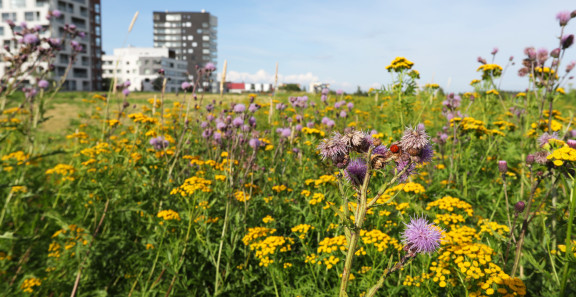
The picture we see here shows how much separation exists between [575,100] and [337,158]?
16887mm

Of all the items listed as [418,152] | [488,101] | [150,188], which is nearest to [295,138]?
[150,188]

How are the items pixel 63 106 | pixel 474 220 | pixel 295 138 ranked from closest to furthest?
1. pixel 474 220
2. pixel 295 138
3. pixel 63 106

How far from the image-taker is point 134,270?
272 cm

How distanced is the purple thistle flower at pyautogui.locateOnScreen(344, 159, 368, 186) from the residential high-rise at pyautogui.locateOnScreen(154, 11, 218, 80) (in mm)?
99611

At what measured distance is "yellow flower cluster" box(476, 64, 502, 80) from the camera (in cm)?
418

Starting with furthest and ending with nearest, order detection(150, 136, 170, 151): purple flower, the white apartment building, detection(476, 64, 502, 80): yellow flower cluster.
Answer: the white apartment building → detection(476, 64, 502, 80): yellow flower cluster → detection(150, 136, 170, 151): purple flower

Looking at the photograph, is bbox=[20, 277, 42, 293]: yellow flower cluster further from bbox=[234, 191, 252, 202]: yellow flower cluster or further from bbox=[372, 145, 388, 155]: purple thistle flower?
bbox=[372, 145, 388, 155]: purple thistle flower

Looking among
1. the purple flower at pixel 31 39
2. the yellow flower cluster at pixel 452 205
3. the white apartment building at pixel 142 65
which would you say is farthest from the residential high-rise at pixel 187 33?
the yellow flower cluster at pixel 452 205

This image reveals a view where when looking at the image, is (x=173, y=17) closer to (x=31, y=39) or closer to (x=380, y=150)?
(x=31, y=39)

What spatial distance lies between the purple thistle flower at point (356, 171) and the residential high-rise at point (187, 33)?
99611 mm

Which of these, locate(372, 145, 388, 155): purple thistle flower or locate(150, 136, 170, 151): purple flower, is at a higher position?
locate(372, 145, 388, 155): purple thistle flower

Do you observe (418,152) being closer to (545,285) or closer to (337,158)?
(337,158)

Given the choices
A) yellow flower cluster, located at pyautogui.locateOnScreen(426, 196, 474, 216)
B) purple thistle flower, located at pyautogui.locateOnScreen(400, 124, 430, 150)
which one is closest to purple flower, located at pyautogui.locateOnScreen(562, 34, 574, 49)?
yellow flower cluster, located at pyautogui.locateOnScreen(426, 196, 474, 216)

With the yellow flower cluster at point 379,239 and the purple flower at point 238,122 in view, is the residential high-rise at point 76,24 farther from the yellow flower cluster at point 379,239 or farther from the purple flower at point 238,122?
the yellow flower cluster at point 379,239
